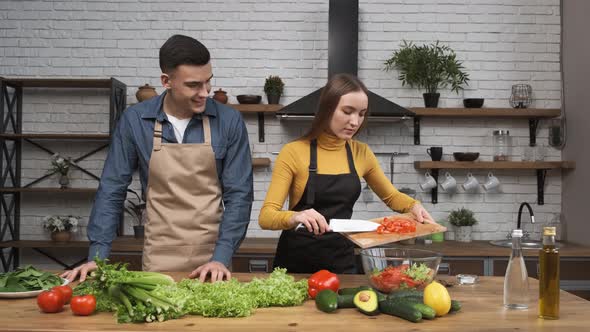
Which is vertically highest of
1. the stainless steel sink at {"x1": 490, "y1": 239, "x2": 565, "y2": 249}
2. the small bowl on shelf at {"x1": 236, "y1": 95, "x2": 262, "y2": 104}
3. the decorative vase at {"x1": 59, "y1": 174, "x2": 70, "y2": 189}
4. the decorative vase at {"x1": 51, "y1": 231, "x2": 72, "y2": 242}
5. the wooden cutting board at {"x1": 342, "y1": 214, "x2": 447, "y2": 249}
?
the small bowl on shelf at {"x1": 236, "y1": 95, "x2": 262, "y2": 104}

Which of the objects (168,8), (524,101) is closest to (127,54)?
(168,8)

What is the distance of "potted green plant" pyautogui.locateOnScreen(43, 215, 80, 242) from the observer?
4848mm

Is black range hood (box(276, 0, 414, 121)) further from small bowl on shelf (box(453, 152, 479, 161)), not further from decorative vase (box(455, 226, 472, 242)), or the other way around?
decorative vase (box(455, 226, 472, 242))

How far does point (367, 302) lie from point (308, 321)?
200 millimetres

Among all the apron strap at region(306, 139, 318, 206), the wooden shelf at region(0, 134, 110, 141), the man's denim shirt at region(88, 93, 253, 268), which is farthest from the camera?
the wooden shelf at region(0, 134, 110, 141)

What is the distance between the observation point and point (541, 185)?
5.05 m

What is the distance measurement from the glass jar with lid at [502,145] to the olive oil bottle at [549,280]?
3.25 meters

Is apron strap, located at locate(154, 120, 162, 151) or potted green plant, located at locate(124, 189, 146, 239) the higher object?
apron strap, located at locate(154, 120, 162, 151)

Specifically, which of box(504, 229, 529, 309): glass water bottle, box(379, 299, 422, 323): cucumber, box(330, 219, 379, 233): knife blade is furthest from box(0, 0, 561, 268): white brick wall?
box(379, 299, 422, 323): cucumber

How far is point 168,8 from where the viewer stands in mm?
5141

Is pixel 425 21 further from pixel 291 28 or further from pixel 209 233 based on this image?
pixel 209 233

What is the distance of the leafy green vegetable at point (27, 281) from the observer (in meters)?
2.10

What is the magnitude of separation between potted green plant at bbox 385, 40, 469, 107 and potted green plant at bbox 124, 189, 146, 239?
2.29 metres

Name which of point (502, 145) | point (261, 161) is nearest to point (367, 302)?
point (261, 161)
